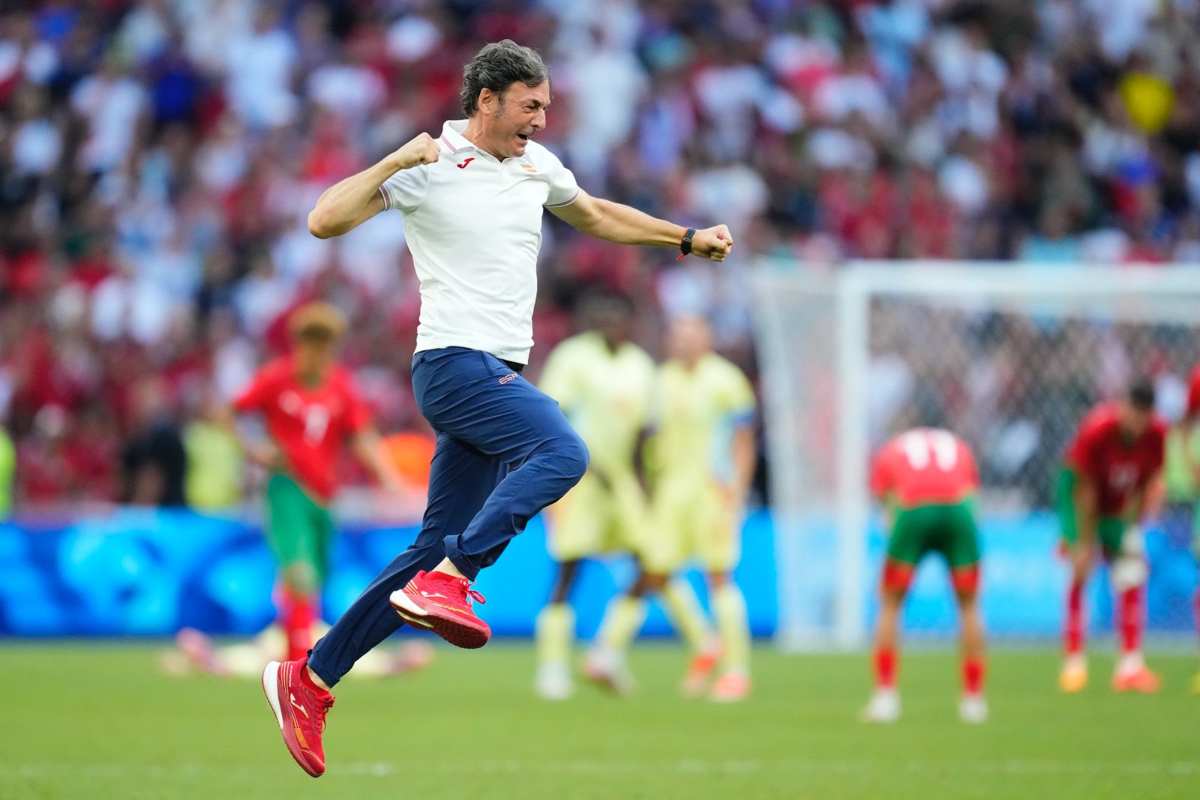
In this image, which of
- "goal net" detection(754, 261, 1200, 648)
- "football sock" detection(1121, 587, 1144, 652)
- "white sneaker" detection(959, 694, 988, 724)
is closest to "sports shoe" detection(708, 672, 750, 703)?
"white sneaker" detection(959, 694, 988, 724)

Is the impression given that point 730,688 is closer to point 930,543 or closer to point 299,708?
point 930,543

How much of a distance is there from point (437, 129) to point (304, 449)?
32.1 ft

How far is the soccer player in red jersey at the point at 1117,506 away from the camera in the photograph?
13.7 metres

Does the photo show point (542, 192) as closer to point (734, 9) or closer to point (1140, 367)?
point (1140, 367)

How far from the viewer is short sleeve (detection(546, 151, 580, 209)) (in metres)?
7.68

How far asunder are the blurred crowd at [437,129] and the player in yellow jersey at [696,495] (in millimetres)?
6415

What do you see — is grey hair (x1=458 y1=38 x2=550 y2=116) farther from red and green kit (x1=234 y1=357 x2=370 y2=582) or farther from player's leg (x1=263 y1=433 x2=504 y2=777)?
red and green kit (x1=234 y1=357 x2=370 y2=582)

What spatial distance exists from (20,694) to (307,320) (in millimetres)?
3179

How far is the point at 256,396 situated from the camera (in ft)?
42.2

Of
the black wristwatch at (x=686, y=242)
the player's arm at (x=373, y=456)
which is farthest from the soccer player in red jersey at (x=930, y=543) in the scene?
the black wristwatch at (x=686, y=242)

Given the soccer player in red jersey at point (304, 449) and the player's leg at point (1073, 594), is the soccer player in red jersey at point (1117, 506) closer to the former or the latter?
the player's leg at point (1073, 594)

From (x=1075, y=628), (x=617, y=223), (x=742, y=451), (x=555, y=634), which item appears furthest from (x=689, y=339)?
(x=617, y=223)

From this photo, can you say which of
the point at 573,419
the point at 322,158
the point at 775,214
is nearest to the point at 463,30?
the point at 322,158

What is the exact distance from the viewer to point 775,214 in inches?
889
